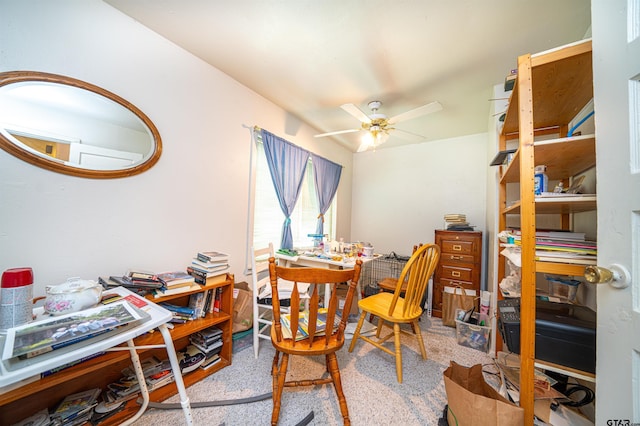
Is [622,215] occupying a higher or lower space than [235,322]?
higher

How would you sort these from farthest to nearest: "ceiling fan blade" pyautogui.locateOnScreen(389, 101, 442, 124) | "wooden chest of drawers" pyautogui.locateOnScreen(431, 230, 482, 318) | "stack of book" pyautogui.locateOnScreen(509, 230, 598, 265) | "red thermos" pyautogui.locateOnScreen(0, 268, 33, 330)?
"wooden chest of drawers" pyautogui.locateOnScreen(431, 230, 482, 318)
"ceiling fan blade" pyautogui.locateOnScreen(389, 101, 442, 124)
"stack of book" pyautogui.locateOnScreen(509, 230, 598, 265)
"red thermos" pyautogui.locateOnScreen(0, 268, 33, 330)

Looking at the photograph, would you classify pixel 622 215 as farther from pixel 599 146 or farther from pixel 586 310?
pixel 586 310

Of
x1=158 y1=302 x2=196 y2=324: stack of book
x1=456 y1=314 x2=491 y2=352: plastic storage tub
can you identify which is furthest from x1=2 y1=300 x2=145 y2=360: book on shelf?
x1=456 y1=314 x2=491 y2=352: plastic storage tub

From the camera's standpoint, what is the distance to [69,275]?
1.30 meters

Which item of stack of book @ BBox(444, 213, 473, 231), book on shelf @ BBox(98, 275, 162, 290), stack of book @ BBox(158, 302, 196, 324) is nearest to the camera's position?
book on shelf @ BBox(98, 275, 162, 290)

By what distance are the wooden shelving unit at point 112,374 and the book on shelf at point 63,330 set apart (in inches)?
15.0

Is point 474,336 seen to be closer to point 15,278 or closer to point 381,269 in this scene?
point 381,269

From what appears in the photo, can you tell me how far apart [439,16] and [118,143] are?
232cm

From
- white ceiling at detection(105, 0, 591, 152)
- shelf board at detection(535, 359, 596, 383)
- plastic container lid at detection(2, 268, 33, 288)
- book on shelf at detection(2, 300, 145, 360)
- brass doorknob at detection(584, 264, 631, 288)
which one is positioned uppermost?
white ceiling at detection(105, 0, 591, 152)

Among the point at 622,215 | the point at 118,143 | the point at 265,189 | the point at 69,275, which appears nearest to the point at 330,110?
the point at 265,189

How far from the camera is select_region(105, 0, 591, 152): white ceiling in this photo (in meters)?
1.36

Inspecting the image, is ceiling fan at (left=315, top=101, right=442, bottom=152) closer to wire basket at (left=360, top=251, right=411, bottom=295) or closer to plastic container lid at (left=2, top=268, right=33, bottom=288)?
wire basket at (left=360, top=251, right=411, bottom=295)

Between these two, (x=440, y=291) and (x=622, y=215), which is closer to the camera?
(x=622, y=215)

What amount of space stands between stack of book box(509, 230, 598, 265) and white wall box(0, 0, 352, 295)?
229 cm
